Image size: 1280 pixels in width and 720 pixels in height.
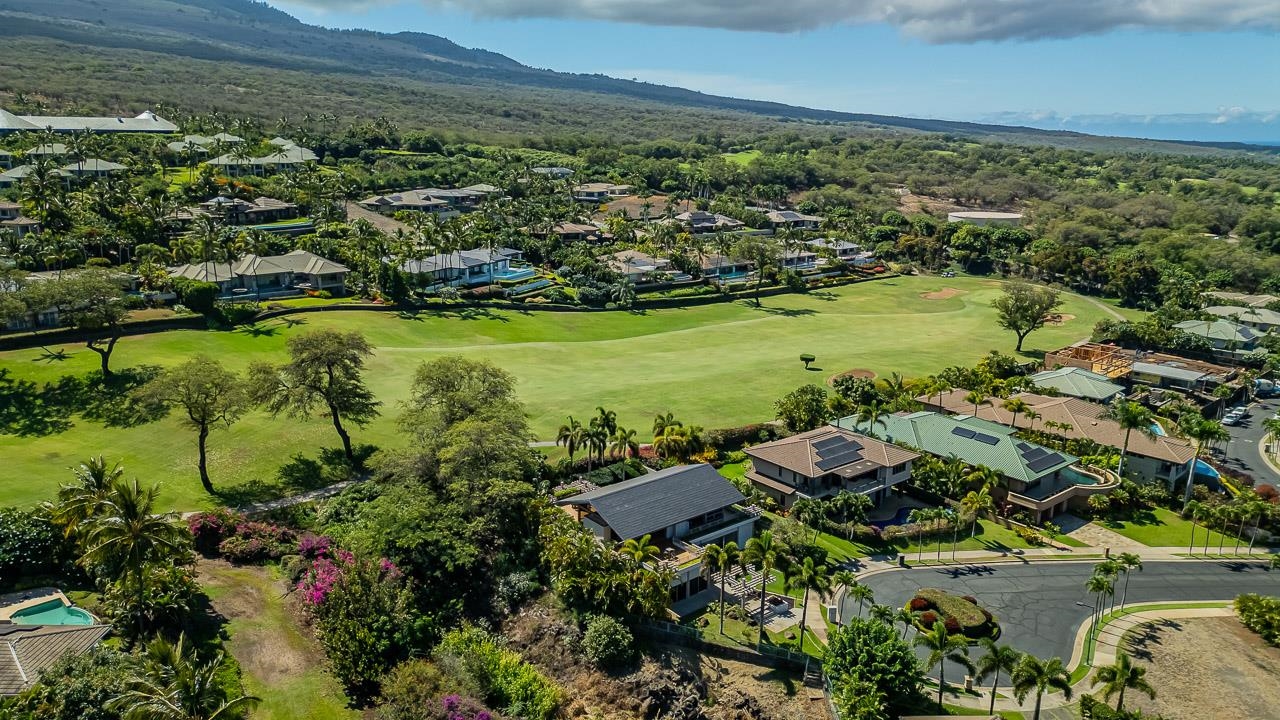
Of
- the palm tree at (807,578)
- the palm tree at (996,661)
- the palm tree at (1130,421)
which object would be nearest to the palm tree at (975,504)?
the palm tree at (1130,421)

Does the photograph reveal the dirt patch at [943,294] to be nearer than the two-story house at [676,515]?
No

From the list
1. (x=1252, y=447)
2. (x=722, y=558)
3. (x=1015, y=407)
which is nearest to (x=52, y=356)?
(x=722, y=558)

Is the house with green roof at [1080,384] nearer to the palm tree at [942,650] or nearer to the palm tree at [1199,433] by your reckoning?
the palm tree at [1199,433]

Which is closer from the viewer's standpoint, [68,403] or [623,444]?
[623,444]

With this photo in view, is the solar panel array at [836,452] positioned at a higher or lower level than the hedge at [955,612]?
higher

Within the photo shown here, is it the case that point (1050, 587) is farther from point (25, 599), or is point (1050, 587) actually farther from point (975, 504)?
point (25, 599)

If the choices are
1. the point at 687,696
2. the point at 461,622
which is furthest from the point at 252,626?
the point at 687,696
